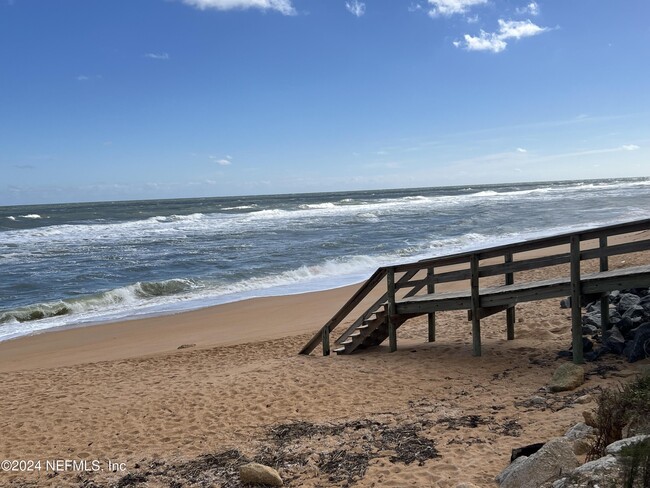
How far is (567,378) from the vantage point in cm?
648

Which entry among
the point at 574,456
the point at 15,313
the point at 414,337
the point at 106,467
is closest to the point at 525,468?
the point at 574,456

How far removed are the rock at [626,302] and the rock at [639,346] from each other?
1.22m

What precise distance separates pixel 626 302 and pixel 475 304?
2.21 meters

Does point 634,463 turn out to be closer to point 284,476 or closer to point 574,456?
point 574,456

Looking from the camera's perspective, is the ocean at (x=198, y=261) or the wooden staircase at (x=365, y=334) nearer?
the wooden staircase at (x=365, y=334)

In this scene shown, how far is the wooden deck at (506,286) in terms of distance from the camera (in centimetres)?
707

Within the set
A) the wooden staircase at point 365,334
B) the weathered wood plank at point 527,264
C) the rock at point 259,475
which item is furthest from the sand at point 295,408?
the weathered wood plank at point 527,264

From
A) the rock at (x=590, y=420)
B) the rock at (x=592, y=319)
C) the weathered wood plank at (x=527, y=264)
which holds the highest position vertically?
the weathered wood plank at (x=527, y=264)

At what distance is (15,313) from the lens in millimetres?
15445

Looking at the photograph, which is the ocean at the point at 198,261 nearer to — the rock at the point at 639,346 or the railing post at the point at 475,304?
the railing post at the point at 475,304

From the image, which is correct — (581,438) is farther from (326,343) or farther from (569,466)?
(326,343)

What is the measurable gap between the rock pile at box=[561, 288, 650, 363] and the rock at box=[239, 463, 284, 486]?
14.6 feet

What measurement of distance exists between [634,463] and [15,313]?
624 inches

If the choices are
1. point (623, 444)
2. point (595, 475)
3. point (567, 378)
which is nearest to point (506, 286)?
point (567, 378)
